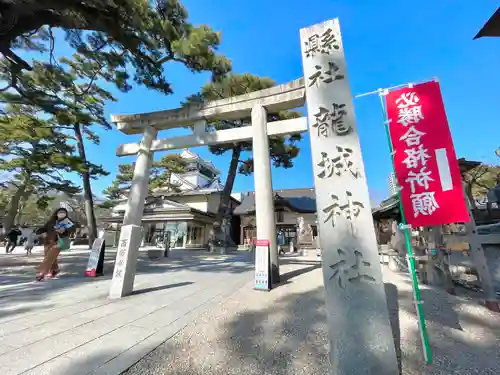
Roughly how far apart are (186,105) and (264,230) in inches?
149

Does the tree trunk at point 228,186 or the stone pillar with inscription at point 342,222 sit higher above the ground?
the tree trunk at point 228,186

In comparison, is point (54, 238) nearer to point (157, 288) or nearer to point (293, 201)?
point (157, 288)

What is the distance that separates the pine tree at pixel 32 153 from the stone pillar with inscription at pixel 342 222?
30.5 feet

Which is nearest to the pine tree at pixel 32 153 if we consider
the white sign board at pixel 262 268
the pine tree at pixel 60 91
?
the pine tree at pixel 60 91

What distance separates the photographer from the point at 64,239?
6.11 metres

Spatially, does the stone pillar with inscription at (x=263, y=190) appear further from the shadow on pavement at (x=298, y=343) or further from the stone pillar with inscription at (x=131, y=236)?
the stone pillar with inscription at (x=131, y=236)

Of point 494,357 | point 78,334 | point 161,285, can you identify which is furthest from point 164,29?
point 494,357

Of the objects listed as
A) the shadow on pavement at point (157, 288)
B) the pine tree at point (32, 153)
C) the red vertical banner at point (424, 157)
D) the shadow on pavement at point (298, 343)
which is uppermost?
the pine tree at point (32, 153)

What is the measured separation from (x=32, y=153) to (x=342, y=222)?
13.6m

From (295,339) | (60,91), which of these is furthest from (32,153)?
(295,339)

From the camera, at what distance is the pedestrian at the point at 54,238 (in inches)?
237

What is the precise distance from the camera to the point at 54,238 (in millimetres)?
6117

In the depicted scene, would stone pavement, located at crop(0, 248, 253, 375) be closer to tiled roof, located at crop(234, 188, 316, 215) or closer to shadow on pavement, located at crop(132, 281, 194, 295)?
shadow on pavement, located at crop(132, 281, 194, 295)

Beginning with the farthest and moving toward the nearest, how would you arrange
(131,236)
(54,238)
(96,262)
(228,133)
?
(96,262) < (54,238) < (228,133) < (131,236)
